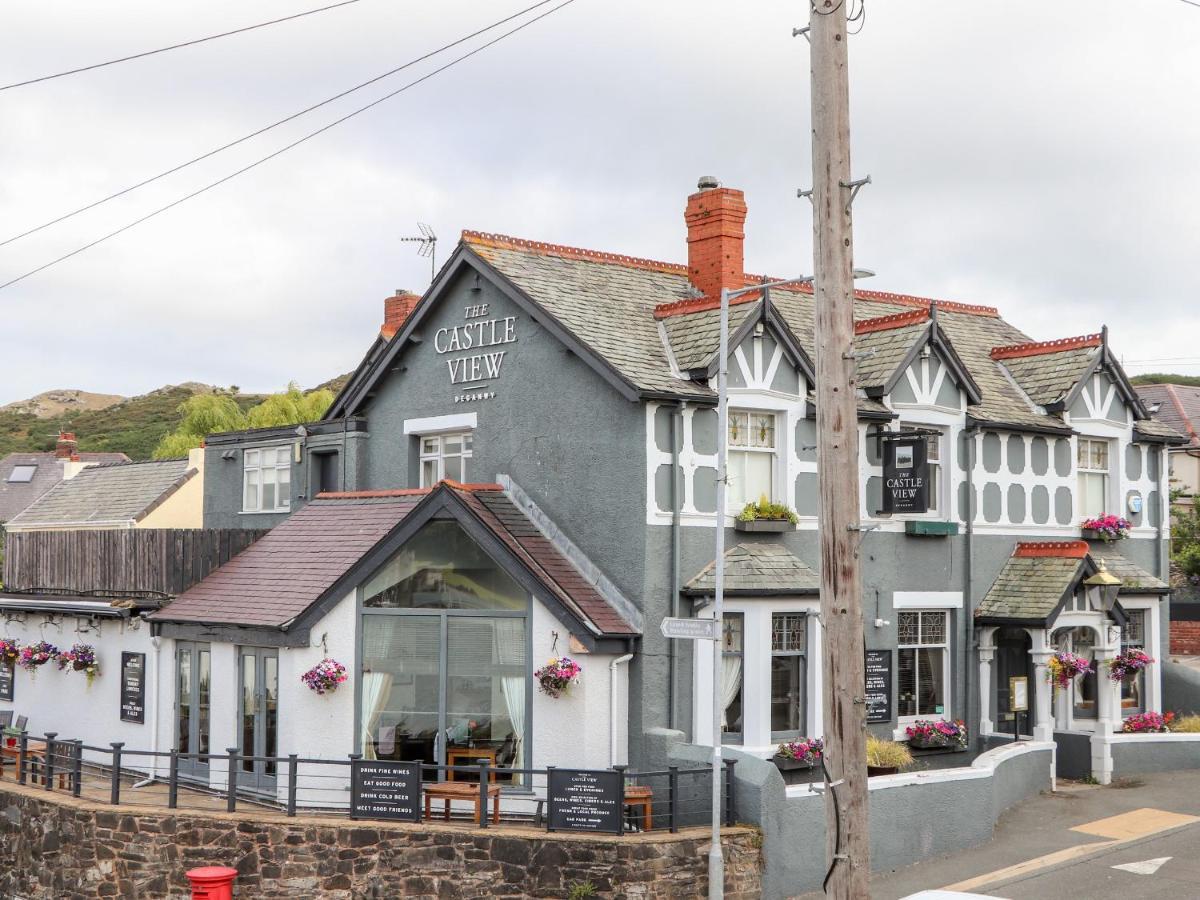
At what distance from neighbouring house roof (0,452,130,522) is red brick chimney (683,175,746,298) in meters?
49.8

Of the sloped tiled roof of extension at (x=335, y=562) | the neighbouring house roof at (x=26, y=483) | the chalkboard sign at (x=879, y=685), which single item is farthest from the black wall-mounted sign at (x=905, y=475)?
the neighbouring house roof at (x=26, y=483)

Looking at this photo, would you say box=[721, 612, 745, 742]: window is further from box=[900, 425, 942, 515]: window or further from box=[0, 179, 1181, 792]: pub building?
box=[900, 425, 942, 515]: window

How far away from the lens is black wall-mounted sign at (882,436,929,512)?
2167 centimetres

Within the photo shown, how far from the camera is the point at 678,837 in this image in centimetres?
1714

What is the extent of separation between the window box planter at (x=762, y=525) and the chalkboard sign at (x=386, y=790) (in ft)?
19.1

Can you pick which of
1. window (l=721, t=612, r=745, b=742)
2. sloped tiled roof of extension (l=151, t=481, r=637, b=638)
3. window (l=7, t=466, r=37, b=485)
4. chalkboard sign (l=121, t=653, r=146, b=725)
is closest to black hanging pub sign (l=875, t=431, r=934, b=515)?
window (l=721, t=612, r=745, b=742)

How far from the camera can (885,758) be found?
20.2 meters

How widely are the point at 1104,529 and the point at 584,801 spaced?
1283 cm

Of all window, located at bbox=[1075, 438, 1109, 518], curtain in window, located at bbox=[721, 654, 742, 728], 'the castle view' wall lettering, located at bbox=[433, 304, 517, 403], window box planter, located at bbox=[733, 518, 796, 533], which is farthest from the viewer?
window, located at bbox=[1075, 438, 1109, 518]

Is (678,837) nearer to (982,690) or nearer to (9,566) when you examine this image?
(982,690)

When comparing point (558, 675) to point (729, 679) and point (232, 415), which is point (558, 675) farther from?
point (232, 415)

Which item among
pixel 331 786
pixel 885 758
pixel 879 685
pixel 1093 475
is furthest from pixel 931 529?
pixel 331 786

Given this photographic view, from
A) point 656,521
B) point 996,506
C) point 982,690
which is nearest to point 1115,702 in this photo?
point 982,690

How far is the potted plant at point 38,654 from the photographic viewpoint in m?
25.2
